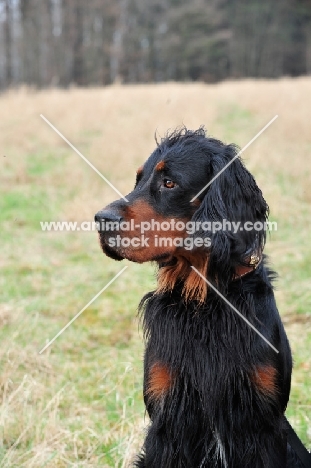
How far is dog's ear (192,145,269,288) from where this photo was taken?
90.4 inches

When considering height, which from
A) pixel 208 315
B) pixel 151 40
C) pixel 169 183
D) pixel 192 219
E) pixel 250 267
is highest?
pixel 169 183

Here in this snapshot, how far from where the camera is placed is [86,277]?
5.84 metres

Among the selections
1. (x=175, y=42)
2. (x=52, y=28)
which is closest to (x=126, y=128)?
(x=52, y=28)

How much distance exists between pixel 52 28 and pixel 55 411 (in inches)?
1343

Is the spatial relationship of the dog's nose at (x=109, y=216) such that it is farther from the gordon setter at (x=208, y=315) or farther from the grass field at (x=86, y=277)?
the grass field at (x=86, y=277)

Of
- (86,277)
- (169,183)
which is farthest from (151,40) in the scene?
(169,183)

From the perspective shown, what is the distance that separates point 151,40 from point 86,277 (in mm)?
38282

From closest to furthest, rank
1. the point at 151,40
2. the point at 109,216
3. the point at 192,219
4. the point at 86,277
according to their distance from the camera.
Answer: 1. the point at 109,216
2. the point at 192,219
3. the point at 86,277
4. the point at 151,40

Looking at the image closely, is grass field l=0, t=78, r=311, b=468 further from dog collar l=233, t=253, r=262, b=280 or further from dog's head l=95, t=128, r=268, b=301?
dog collar l=233, t=253, r=262, b=280

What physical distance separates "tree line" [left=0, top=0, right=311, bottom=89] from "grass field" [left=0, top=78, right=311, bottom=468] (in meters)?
19.1

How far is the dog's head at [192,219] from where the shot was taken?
230 centimetres

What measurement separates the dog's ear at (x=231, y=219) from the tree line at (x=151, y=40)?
28.6 meters

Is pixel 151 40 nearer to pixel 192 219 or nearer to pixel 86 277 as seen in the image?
pixel 86 277

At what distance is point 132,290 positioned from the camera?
5500 millimetres
